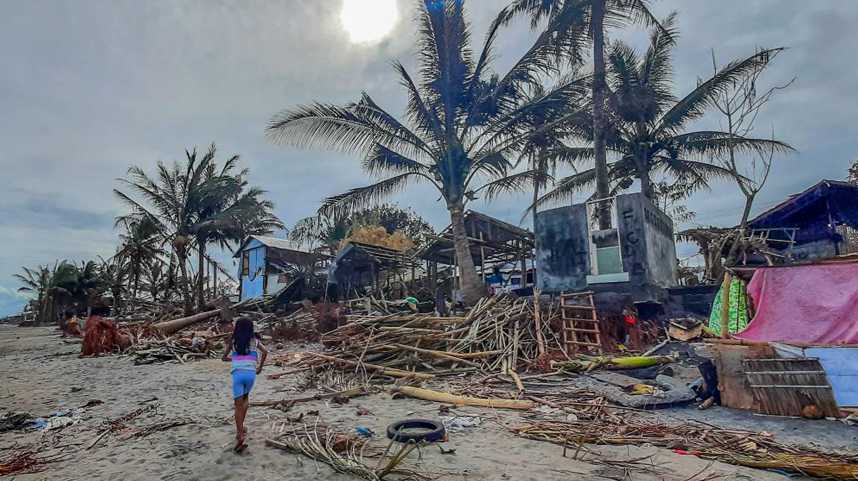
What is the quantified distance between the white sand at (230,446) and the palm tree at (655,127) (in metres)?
13.5

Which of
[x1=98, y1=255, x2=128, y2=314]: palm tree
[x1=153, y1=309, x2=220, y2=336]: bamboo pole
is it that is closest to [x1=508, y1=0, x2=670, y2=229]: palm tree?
[x1=153, y1=309, x2=220, y2=336]: bamboo pole

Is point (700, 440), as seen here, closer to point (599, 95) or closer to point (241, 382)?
point (241, 382)

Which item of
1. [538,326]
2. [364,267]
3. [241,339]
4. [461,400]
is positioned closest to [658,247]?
[538,326]

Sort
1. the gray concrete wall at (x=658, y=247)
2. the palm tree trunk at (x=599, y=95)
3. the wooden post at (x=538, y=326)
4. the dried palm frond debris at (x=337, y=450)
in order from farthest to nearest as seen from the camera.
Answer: the palm tree trunk at (x=599, y=95) → the gray concrete wall at (x=658, y=247) → the wooden post at (x=538, y=326) → the dried palm frond debris at (x=337, y=450)

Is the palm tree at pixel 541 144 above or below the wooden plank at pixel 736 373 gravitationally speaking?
above

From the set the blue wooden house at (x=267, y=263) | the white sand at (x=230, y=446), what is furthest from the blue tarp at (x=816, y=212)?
the blue wooden house at (x=267, y=263)

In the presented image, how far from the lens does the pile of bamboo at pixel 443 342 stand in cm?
829

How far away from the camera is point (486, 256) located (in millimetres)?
18406

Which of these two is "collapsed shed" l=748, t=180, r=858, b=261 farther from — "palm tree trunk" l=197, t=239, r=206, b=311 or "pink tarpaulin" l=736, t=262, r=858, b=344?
"palm tree trunk" l=197, t=239, r=206, b=311

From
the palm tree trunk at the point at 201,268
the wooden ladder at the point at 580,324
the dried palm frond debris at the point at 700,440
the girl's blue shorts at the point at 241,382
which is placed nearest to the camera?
the dried palm frond debris at the point at 700,440

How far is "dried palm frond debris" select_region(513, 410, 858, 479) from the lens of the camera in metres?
3.73

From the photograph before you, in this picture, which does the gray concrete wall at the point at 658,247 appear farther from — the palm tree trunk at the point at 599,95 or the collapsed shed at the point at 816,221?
the collapsed shed at the point at 816,221

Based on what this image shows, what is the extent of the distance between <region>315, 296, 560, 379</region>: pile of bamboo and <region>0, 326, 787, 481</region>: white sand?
1.48 meters

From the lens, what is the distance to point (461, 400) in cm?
624
